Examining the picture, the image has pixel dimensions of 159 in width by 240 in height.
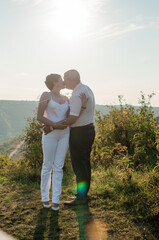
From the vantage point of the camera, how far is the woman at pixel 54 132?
3.83 meters

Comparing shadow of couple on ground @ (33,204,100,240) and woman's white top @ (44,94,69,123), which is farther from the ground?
woman's white top @ (44,94,69,123)

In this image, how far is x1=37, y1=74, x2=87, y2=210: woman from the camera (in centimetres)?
383

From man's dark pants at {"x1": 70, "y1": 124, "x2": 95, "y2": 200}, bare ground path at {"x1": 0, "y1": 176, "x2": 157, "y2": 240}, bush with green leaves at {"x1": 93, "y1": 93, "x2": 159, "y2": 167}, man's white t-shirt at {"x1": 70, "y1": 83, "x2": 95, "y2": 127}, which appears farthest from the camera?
bush with green leaves at {"x1": 93, "y1": 93, "x2": 159, "y2": 167}

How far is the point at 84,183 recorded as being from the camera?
416 cm

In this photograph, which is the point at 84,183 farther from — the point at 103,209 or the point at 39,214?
the point at 39,214

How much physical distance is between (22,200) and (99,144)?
339 cm

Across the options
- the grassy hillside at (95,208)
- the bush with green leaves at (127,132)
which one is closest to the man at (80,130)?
the grassy hillside at (95,208)

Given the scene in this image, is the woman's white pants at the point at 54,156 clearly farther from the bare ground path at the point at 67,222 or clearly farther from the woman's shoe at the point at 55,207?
the bare ground path at the point at 67,222

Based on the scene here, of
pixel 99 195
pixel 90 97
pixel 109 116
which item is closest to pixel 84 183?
pixel 99 195

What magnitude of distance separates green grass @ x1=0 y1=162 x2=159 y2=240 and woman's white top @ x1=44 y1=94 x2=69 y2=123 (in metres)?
1.45

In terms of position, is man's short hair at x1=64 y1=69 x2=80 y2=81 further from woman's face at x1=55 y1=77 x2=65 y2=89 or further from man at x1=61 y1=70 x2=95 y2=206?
woman's face at x1=55 y1=77 x2=65 y2=89

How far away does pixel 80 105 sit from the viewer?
3.77 m

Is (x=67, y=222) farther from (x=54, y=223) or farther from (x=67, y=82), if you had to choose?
(x=67, y=82)

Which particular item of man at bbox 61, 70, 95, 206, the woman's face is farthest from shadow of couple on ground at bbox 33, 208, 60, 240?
the woman's face
